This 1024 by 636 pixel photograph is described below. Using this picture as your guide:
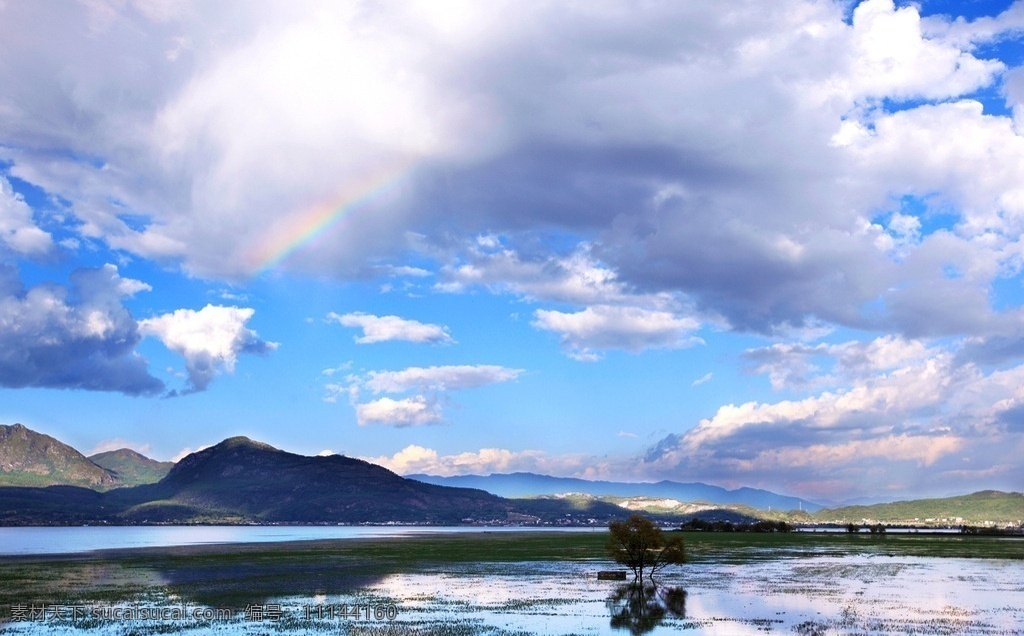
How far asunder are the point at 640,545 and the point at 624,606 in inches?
1033

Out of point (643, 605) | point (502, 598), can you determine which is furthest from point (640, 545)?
point (502, 598)

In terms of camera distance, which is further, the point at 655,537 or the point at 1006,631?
the point at 655,537

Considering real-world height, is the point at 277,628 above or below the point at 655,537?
below

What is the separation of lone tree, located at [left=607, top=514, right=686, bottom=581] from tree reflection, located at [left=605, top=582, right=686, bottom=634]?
622 cm

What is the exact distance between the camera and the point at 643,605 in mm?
79062

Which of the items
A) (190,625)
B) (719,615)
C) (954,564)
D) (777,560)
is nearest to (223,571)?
(190,625)

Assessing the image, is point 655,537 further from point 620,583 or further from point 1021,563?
point 1021,563

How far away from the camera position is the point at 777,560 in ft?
481

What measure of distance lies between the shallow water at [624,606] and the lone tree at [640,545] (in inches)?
142

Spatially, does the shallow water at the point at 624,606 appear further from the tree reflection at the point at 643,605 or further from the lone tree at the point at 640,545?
the lone tree at the point at 640,545

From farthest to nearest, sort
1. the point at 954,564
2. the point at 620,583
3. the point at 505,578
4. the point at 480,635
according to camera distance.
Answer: the point at 954,564 < the point at 505,578 < the point at 620,583 < the point at 480,635

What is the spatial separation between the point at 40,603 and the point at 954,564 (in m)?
140

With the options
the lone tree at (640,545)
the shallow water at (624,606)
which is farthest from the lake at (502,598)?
the lone tree at (640,545)

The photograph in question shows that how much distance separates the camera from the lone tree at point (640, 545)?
340 feet
